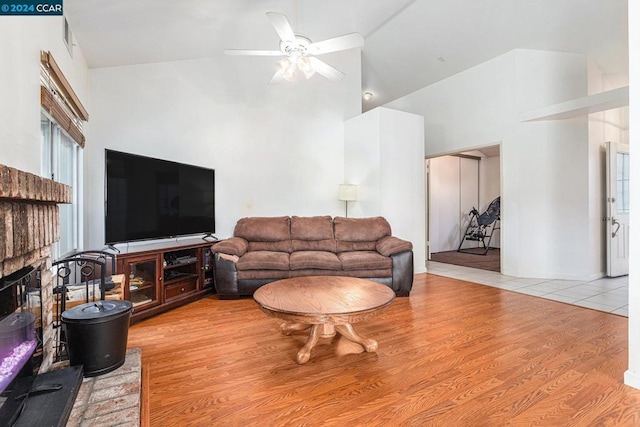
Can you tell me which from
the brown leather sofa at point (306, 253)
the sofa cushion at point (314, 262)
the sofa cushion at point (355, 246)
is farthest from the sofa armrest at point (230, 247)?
the sofa cushion at point (355, 246)

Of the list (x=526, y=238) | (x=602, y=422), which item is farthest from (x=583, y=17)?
(x=602, y=422)

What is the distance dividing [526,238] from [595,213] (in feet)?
3.06

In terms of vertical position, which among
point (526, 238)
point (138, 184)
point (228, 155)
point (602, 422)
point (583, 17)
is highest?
point (583, 17)

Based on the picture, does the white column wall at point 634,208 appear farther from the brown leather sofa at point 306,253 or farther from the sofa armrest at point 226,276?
the sofa armrest at point 226,276

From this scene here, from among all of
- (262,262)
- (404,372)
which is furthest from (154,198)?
(404,372)

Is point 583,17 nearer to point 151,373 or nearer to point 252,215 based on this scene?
point 252,215

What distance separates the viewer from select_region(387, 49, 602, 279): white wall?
4.29 m

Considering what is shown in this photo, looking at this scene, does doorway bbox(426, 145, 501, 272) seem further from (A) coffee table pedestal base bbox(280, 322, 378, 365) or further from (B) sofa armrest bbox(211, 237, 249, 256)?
(A) coffee table pedestal base bbox(280, 322, 378, 365)

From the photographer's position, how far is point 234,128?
446 centimetres

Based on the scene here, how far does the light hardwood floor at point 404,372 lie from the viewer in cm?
156

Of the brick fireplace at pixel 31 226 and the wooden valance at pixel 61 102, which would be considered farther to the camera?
the wooden valance at pixel 61 102

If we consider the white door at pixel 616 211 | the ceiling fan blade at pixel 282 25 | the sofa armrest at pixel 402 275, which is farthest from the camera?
the white door at pixel 616 211

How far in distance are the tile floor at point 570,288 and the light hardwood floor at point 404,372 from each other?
37 cm

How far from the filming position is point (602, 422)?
4.91 ft
